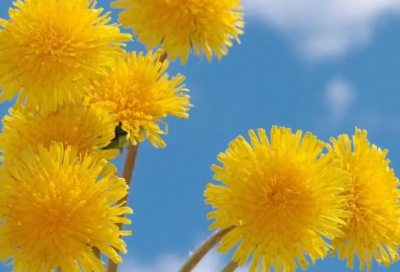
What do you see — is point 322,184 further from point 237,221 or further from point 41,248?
point 41,248

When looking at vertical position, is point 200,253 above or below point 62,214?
above

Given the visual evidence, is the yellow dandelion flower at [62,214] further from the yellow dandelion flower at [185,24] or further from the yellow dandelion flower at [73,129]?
the yellow dandelion flower at [185,24]

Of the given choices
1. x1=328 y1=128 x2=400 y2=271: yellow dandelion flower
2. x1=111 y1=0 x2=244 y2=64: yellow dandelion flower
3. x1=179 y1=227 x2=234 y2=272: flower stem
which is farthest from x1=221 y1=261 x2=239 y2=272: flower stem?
x1=111 y1=0 x2=244 y2=64: yellow dandelion flower

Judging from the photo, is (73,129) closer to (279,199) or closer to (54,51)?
(54,51)

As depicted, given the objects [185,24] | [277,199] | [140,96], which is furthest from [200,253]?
[185,24]

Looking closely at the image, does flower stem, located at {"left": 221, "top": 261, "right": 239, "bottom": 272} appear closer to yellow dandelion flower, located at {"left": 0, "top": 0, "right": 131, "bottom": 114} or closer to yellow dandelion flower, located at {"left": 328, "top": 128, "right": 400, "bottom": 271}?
yellow dandelion flower, located at {"left": 328, "top": 128, "right": 400, "bottom": 271}

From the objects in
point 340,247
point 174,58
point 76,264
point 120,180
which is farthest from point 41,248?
point 340,247
